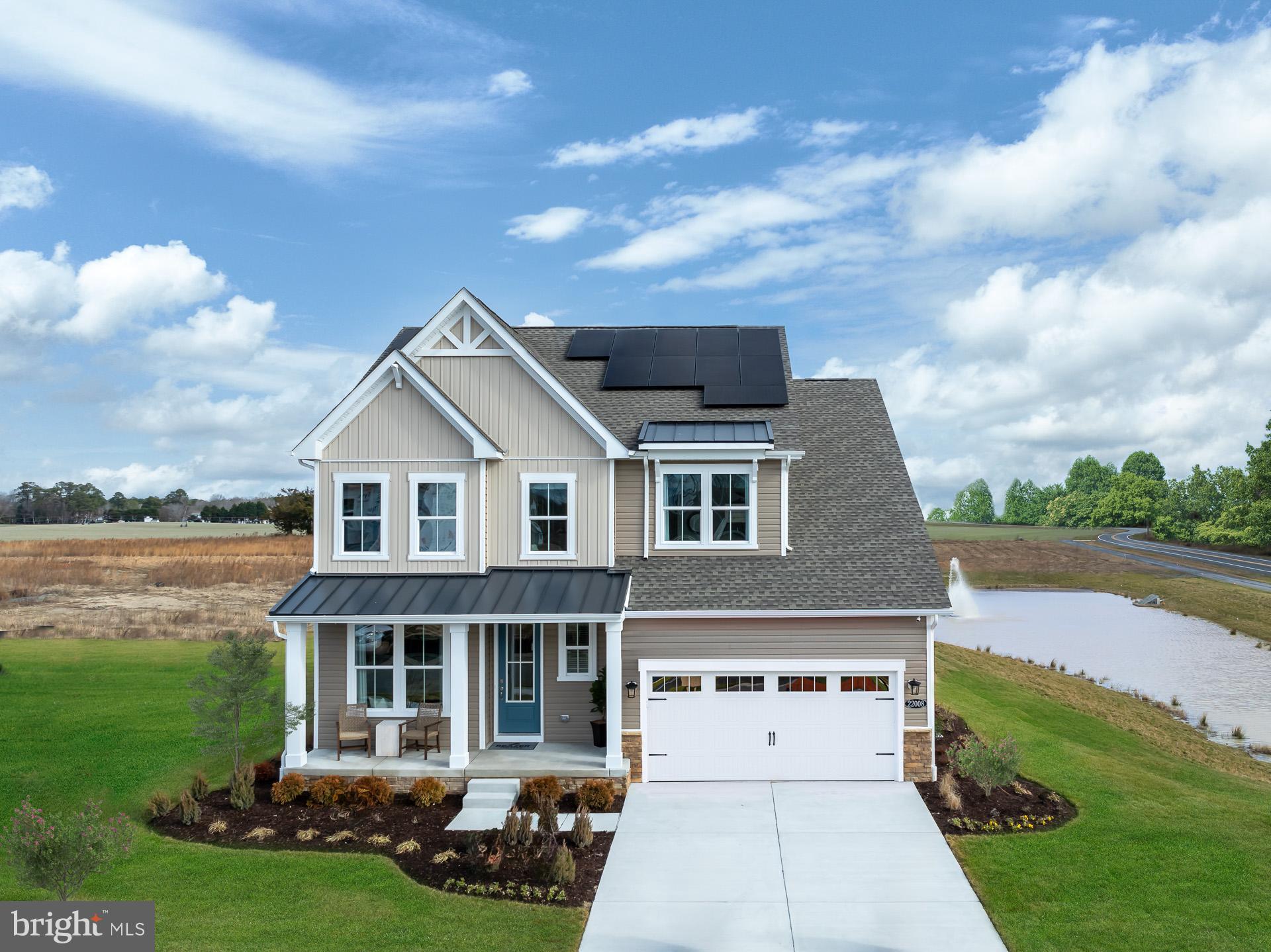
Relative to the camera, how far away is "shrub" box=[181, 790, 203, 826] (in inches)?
563

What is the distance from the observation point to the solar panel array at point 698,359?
20031 mm

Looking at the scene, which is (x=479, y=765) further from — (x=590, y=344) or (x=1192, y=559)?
(x=1192, y=559)

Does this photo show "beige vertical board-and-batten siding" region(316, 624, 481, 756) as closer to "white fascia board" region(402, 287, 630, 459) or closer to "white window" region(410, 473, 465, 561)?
"white window" region(410, 473, 465, 561)

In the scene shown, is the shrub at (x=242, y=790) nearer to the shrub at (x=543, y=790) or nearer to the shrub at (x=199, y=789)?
the shrub at (x=199, y=789)

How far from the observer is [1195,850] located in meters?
13.0

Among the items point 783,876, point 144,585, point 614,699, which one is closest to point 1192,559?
point 614,699

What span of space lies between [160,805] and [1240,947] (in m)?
15.3

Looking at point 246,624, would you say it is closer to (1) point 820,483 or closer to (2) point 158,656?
(2) point 158,656

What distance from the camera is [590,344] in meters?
22.0

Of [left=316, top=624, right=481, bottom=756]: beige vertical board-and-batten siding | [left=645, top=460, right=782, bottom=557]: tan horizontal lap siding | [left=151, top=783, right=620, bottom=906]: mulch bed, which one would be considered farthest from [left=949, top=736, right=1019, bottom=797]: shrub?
[left=316, top=624, right=481, bottom=756]: beige vertical board-and-batten siding

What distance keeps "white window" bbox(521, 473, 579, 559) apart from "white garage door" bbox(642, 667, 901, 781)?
10.2 feet

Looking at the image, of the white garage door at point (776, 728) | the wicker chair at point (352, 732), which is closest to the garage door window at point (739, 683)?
the white garage door at point (776, 728)

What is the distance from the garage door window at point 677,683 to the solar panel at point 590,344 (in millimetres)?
8478

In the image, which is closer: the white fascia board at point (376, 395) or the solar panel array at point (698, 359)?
the white fascia board at point (376, 395)
